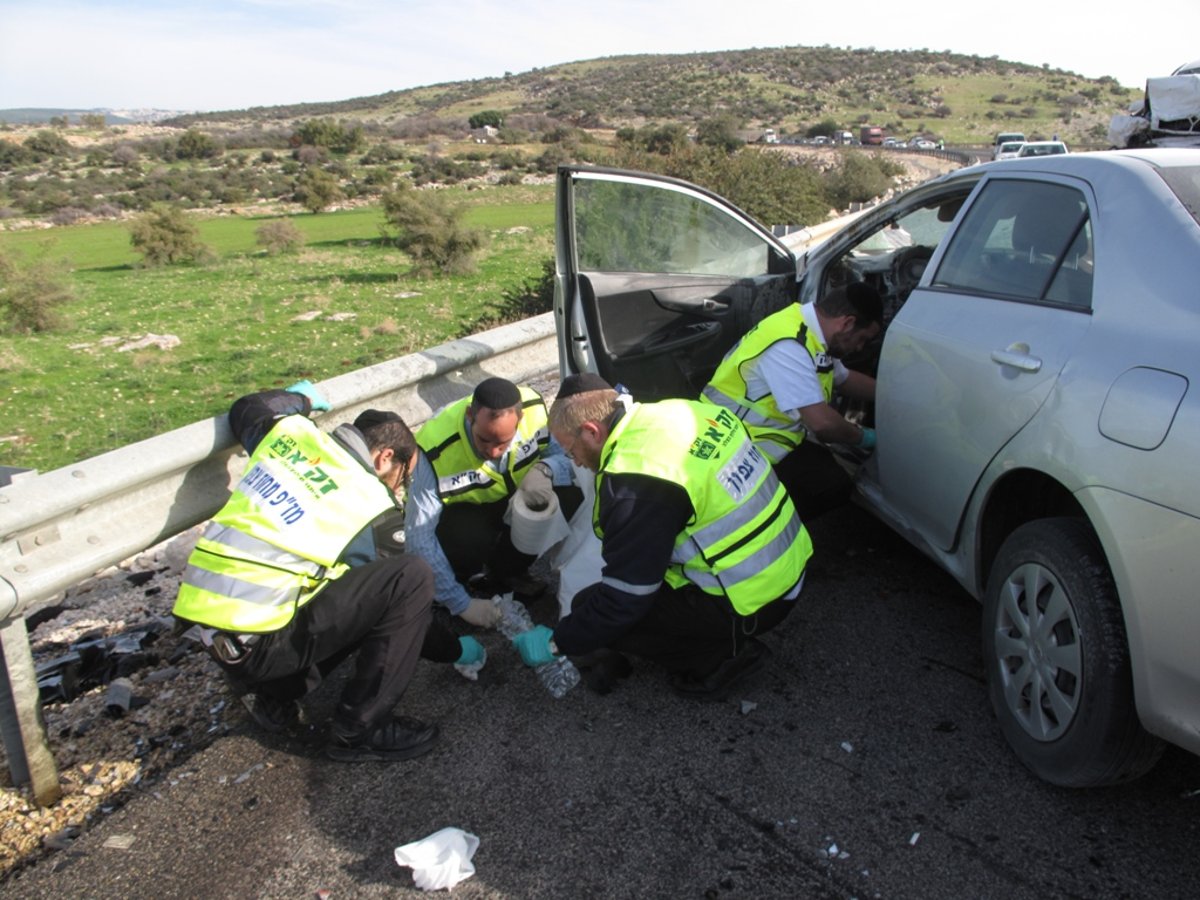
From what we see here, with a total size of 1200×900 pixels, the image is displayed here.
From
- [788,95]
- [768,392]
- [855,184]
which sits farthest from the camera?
Result: [788,95]

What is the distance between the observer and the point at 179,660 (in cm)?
335

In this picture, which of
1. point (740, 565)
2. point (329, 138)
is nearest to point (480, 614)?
point (740, 565)

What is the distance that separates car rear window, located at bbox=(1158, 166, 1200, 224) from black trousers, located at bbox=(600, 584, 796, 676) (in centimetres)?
160

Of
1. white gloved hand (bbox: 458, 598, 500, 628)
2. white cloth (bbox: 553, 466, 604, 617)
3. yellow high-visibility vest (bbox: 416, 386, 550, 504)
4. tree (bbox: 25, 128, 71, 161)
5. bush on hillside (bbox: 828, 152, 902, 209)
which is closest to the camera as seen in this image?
white cloth (bbox: 553, 466, 604, 617)

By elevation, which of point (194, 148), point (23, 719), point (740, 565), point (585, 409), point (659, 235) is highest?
point (194, 148)

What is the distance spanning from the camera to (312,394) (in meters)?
3.53

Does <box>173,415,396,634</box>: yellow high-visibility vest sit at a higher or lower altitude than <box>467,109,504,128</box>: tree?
lower

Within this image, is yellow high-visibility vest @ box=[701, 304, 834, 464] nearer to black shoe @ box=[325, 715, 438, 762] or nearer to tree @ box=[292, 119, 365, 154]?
black shoe @ box=[325, 715, 438, 762]

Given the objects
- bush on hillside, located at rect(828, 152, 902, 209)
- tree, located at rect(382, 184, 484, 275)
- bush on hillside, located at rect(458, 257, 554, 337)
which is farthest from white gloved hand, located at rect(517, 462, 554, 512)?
bush on hillside, located at rect(828, 152, 902, 209)

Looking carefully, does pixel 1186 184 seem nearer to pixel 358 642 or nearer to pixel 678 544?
pixel 678 544

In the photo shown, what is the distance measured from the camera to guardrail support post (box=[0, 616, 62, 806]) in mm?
2465

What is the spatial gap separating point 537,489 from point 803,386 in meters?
1.18


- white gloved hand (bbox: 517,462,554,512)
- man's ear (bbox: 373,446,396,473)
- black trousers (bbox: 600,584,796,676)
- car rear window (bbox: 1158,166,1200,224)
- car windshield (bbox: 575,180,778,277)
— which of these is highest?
car rear window (bbox: 1158,166,1200,224)

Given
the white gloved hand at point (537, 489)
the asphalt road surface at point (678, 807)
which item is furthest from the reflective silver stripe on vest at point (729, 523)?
the white gloved hand at point (537, 489)
